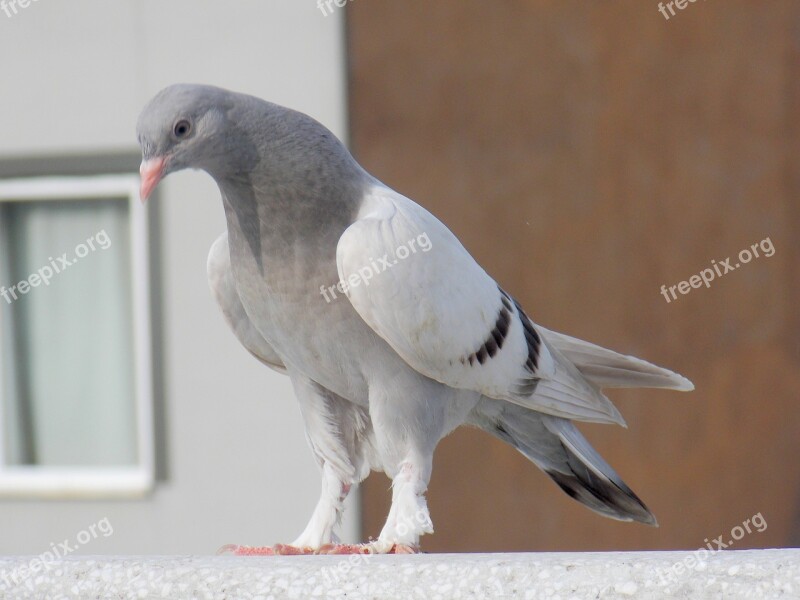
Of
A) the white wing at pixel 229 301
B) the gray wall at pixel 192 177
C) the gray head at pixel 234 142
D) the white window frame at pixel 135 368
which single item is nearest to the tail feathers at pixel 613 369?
the white wing at pixel 229 301

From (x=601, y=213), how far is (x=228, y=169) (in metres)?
3.94

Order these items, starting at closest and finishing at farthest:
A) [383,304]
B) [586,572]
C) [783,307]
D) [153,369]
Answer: [586,572]
[383,304]
[783,307]
[153,369]

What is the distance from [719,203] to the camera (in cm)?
658

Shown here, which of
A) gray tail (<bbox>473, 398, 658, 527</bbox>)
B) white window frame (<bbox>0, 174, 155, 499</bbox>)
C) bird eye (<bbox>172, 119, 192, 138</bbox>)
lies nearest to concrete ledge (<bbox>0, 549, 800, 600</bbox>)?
bird eye (<bbox>172, 119, 192, 138</bbox>)

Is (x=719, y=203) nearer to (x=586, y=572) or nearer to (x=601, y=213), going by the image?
(x=601, y=213)

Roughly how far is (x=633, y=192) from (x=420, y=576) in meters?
4.70

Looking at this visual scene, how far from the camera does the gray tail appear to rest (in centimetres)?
376

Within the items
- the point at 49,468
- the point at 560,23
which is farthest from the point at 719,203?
the point at 49,468

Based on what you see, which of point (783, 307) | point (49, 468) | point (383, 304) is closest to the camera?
point (383, 304)

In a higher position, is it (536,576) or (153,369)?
Answer: (153,369)

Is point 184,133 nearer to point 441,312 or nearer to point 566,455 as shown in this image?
point 441,312

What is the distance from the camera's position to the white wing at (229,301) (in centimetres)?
350

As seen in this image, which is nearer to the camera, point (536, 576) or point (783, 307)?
point (536, 576)

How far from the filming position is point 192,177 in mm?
6902
